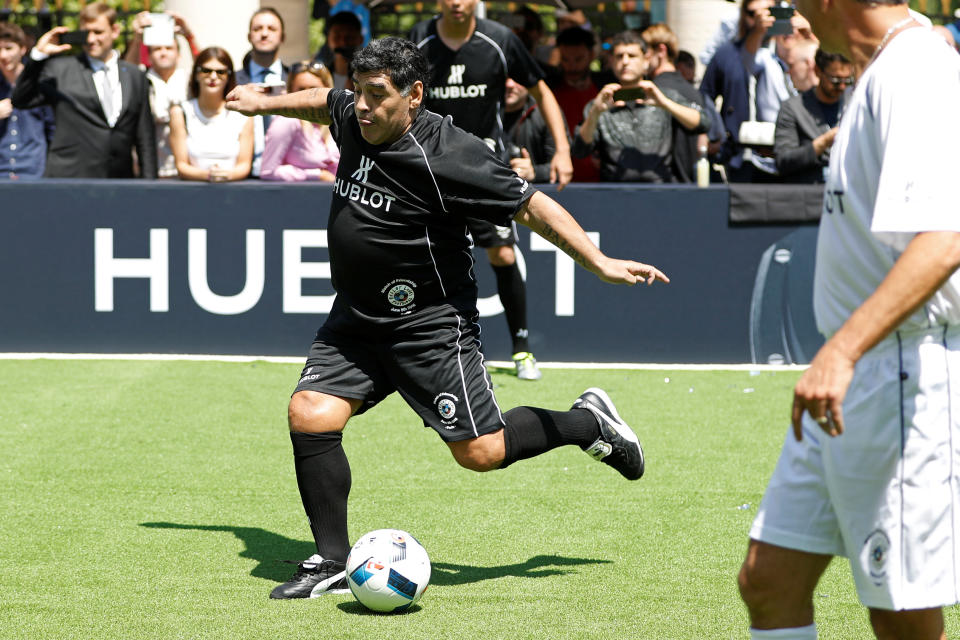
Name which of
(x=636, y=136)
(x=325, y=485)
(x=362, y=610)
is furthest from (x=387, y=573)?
(x=636, y=136)

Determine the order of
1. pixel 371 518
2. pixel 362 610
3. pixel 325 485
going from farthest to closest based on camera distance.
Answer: pixel 371 518 → pixel 325 485 → pixel 362 610

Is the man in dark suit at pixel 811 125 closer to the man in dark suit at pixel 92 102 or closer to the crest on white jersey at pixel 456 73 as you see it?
the crest on white jersey at pixel 456 73

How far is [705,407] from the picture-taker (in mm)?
8352

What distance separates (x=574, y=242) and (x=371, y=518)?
5.77 ft

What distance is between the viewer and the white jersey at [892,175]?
9.32 feet

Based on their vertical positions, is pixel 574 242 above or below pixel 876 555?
above

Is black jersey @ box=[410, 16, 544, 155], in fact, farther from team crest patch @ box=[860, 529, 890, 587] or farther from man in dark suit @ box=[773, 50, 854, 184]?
team crest patch @ box=[860, 529, 890, 587]

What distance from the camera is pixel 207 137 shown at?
9.96 meters

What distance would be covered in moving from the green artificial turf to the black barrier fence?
0.92 m

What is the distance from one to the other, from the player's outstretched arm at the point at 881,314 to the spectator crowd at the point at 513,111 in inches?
251

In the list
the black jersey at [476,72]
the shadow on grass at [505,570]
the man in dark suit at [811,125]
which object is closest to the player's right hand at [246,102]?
the shadow on grass at [505,570]

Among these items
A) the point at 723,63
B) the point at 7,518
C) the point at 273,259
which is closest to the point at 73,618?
the point at 7,518

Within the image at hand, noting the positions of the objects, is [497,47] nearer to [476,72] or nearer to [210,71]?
[476,72]

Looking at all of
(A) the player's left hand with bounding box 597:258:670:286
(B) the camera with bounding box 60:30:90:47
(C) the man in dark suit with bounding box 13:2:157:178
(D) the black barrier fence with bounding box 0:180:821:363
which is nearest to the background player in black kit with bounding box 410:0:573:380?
(D) the black barrier fence with bounding box 0:180:821:363
